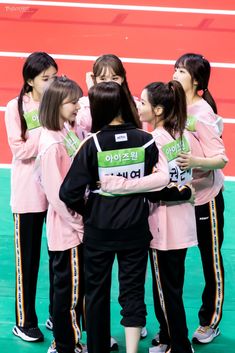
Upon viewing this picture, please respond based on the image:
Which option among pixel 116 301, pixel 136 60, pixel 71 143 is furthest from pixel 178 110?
pixel 136 60

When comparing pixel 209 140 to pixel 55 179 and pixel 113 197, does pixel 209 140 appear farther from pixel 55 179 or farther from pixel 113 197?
pixel 55 179

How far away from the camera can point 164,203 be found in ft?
15.8

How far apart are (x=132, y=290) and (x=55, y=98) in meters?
1.15

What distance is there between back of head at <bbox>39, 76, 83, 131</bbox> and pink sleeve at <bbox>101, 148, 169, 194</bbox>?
1.66ft

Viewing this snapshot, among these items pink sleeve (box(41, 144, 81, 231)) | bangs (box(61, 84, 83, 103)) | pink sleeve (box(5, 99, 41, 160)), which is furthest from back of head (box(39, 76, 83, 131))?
pink sleeve (box(5, 99, 41, 160))

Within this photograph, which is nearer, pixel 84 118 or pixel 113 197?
pixel 113 197

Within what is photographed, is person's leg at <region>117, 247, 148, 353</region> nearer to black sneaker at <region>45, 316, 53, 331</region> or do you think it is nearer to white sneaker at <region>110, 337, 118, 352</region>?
white sneaker at <region>110, 337, 118, 352</region>

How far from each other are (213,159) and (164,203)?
1.46 feet

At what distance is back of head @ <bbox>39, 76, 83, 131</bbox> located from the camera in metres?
4.70

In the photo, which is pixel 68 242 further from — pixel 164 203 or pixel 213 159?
pixel 213 159

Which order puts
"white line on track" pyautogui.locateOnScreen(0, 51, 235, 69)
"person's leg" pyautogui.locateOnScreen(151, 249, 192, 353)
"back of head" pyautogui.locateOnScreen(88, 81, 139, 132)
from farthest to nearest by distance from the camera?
"white line on track" pyautogui.locateOnScreen(0, 51, 235, 69) → "person's leg" pyautogui.locateOnScreen(151, 249, 192, 353) → "back of head" pyautogui.locateOnScreen(88, 81, 139, 132)

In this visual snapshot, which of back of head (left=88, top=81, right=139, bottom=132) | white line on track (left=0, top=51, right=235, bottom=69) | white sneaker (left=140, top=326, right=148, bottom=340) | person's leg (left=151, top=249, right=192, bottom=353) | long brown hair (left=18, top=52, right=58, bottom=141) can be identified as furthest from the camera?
white line on track (left=0, top=51, right=235, bottom=69)

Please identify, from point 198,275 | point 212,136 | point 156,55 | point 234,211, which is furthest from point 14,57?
point 212,136

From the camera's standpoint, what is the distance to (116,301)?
5.84 metres
